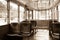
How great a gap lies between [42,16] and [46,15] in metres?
0.44

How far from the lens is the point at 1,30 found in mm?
4285

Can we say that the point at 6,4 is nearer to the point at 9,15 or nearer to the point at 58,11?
the point at 9,15

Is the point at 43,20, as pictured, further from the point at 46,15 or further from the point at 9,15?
the point at 9,15

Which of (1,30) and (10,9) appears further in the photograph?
(10,9)

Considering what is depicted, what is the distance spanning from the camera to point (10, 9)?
5477 mm

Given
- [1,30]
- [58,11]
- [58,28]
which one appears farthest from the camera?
[58,11]

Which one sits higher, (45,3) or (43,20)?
(45,3)

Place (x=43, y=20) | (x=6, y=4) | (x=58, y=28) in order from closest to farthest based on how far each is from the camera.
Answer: (x=6, y=4)
(x=58, y=28)
(x=43, y=20)

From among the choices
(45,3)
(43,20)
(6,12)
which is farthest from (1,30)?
(45,3)

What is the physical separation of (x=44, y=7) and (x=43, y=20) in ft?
4.44

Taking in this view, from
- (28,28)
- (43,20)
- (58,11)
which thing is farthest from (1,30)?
(43,20)

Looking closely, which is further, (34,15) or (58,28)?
(34,15)

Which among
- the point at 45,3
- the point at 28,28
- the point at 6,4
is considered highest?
the point at 45,3

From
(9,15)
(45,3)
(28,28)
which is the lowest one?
(28,28)
